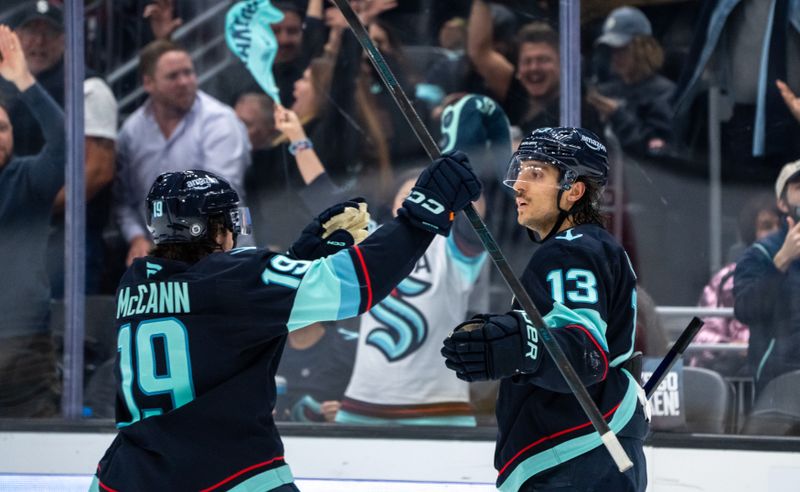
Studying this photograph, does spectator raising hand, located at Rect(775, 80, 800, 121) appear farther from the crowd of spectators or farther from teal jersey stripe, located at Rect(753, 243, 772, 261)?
teal jersey stripe, located at Rect(753, 243, 772, 261)

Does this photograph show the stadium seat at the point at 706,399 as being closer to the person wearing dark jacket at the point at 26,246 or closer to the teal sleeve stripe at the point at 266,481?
the teal sleeve stripe at the point at 266,481

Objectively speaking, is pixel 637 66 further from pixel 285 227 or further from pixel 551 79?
pixel 285 227

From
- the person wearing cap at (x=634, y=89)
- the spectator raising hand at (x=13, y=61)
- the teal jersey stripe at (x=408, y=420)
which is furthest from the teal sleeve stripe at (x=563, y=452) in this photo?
the spectator raising hand at (x=13, y=61)

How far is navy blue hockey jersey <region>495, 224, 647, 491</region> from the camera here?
6.99ft

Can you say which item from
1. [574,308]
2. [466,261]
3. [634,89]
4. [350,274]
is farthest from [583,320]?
[634,89]

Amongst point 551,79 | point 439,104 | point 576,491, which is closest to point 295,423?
point 439,104

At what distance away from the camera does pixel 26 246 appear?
4449 mm

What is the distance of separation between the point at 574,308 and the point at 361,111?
2349 mm

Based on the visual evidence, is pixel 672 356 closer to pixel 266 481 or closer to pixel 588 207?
pixel 588 207

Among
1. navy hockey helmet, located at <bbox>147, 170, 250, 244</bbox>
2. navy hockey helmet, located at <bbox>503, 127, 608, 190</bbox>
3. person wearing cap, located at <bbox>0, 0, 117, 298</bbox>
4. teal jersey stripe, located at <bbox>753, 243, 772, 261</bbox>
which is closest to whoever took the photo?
navy hockey helmet, located at <bbox>147, 170, 250, 244</bbox>

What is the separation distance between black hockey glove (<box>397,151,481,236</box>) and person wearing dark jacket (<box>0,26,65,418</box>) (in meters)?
2.58

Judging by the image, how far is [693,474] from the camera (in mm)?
3756

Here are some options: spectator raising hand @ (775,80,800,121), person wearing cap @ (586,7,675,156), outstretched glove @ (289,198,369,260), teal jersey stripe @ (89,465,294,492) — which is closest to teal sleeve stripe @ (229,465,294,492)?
teal jersey stripe @ (89,465,294,492)

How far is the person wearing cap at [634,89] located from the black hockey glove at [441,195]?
2136 mm
